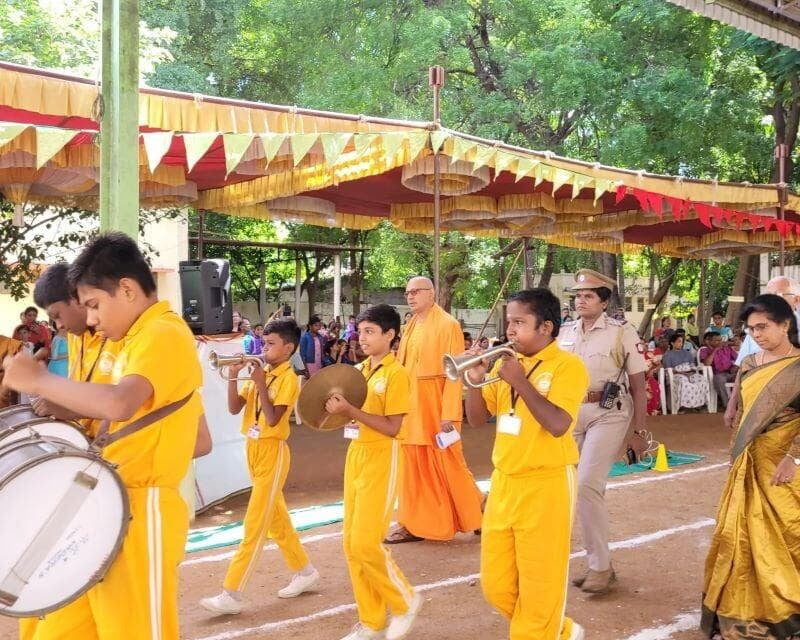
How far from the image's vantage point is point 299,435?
1221 cm

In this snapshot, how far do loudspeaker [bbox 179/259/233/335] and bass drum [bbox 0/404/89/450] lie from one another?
3.90 metres

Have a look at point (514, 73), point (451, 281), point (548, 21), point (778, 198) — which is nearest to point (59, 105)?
point (778, 198)

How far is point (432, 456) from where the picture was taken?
6.62m

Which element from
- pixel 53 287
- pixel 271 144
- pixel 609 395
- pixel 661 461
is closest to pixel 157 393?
pixel 53 287

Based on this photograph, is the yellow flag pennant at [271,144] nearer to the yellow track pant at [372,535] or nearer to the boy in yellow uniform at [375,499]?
the boy in yellow uniform at [375,499]

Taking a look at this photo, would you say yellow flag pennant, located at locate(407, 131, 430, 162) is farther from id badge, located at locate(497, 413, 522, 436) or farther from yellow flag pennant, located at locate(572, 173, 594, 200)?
id badge, located at locate(497, 413, 522, 436)

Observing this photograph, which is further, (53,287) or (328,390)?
(328,390)

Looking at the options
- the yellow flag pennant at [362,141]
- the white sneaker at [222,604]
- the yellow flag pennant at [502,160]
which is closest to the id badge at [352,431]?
the white sneaker at [222,604]

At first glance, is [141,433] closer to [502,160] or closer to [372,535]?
[372,535]

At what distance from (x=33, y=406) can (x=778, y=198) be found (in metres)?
10.3

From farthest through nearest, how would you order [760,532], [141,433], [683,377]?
1. [683,377]
2. [760,532]
3. [141,433]

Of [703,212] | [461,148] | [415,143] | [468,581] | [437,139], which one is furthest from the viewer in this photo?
[703,212]

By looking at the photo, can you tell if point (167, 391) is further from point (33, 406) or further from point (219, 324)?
point (219, 324)

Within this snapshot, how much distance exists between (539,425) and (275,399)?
6.39 feet
